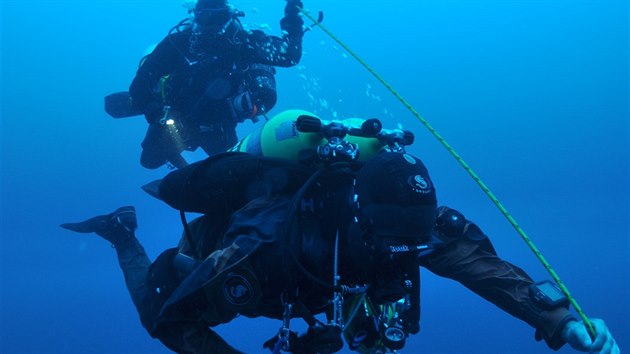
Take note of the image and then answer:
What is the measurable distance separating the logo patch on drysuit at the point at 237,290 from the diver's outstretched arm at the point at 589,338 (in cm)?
184

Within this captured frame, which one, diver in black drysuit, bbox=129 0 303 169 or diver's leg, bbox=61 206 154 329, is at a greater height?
Result: diver in black drysuit, bbox=129 0 303 169

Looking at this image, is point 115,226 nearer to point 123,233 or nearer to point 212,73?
point 123,233

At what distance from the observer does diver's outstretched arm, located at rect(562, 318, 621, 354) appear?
257cm

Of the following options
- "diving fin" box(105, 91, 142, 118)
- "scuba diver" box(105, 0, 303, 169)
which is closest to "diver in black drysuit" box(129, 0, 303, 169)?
"scuba diver" box(105, 0, 303, 169)

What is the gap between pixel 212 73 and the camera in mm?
5852

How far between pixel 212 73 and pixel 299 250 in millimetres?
3784

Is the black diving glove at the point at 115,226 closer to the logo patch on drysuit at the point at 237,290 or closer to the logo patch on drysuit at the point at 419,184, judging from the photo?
the logo patch on drysuit at the point at 237,290

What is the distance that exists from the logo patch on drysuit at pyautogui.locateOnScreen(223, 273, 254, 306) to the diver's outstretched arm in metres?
1.84

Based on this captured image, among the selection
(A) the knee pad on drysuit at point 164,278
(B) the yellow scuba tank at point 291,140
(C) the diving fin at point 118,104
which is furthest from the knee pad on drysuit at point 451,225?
(C) the diving fin at point 118,104

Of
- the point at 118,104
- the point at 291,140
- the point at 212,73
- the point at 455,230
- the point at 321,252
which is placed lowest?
the point at 321,252

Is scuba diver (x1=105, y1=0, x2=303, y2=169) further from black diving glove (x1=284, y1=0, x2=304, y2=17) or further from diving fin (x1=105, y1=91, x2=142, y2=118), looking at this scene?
diving fin (x1=105, y1=91, x2=142, y2=118)

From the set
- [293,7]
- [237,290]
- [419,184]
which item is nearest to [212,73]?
[293,7]

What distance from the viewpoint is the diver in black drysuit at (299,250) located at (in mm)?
2457

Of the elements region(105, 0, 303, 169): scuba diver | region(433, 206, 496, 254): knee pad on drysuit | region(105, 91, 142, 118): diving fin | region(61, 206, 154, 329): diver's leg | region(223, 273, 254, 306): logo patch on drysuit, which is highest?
region(105, 91, 142, 118): diving fin
